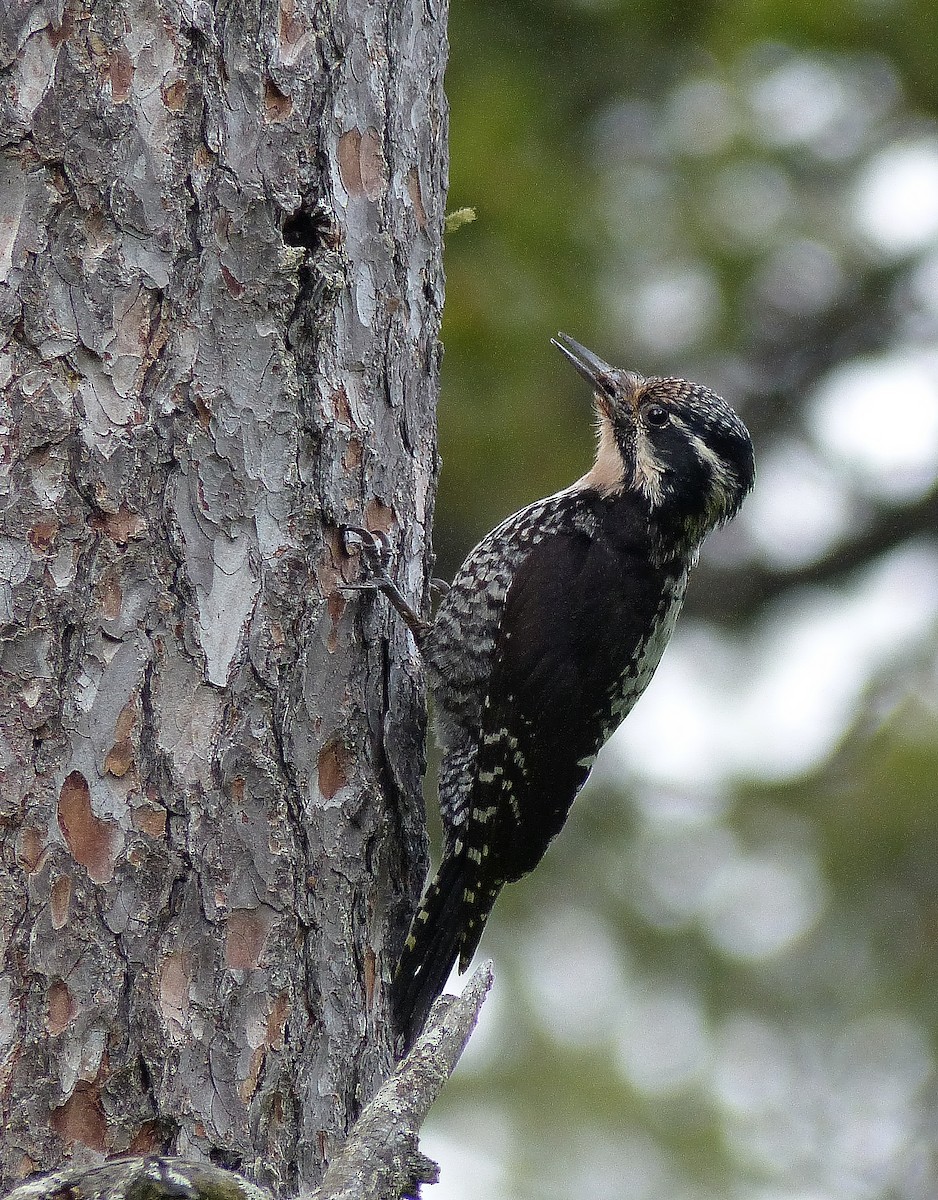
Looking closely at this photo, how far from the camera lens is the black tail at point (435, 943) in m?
2.68

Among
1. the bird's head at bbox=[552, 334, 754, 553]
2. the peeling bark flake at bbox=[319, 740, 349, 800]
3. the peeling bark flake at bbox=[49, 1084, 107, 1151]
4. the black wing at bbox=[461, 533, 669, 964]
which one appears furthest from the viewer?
the bird's head at bbox=[552, 334, 754, 553]

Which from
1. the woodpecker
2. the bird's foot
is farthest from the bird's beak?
the bird's foot

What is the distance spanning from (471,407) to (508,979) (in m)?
3.03

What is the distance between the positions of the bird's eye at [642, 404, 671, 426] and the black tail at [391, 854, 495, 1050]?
1369mm

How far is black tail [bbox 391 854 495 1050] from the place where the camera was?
268 cm

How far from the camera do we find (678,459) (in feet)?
12.4

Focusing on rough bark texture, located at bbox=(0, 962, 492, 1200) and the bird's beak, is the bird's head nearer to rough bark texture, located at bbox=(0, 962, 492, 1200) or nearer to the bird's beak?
the bird's beak

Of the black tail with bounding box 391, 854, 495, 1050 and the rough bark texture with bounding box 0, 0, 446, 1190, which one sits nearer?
the rough bark texture with bounding box 0, 0, 446, 1190

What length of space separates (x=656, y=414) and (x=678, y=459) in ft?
0.54

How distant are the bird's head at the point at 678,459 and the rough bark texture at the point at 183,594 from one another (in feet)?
4.61

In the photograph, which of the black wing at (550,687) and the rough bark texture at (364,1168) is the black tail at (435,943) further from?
the rough bark texture at (364,1168)

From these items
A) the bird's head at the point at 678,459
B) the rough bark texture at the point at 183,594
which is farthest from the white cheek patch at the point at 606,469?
the rough bark texture at the point at 183,594

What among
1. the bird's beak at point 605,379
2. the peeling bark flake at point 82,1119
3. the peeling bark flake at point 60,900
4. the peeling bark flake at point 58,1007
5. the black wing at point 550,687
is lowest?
the peeling bark flake at point 82,1119

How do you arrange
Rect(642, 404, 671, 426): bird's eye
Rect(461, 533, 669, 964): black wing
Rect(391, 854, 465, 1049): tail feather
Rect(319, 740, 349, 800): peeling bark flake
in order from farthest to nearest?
Rect(642, 404, 671, 426): bird's eye < Rect(461, 533, 669, 964): black wing < Rect(391, 854, 465, 1049): tail feather < Rect(319, 740, 349, 800): peeling bark flake
